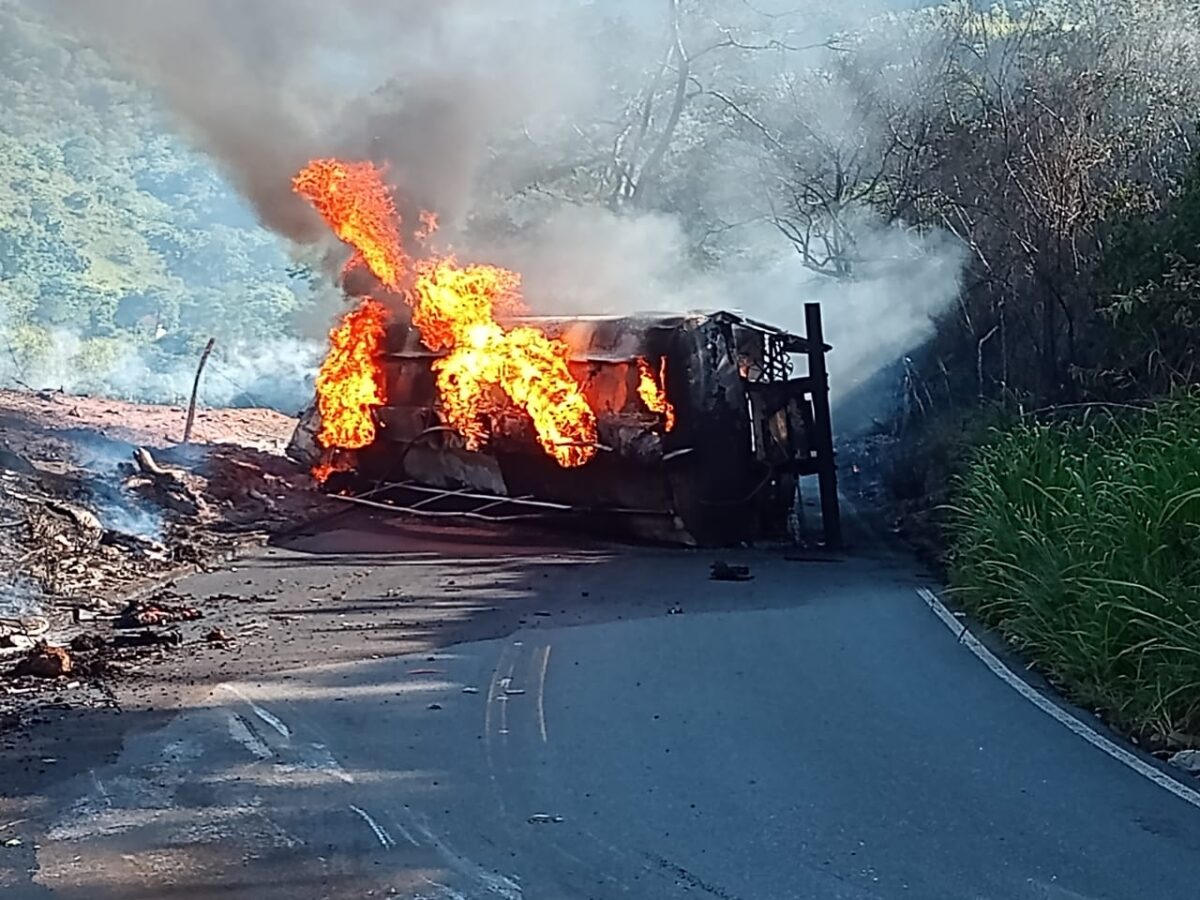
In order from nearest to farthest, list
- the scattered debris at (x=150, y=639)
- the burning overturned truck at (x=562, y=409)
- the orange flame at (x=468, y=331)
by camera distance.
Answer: the scattered debris at (x=150, y=639) < the burning overturned truck at (x=562, y=409) < the orange flame at (x=468, y=331)

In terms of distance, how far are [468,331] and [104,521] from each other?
466 cm

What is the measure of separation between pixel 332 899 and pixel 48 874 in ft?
3.51

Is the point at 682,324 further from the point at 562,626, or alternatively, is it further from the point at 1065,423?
the point at 562,626

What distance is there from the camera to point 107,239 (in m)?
44.4

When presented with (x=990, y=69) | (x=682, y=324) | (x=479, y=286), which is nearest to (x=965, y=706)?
(x=682, y=324)

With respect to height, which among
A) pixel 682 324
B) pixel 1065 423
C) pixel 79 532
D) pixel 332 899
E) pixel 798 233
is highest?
pixel 798 233

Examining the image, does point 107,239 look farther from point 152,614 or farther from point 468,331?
point 152,614

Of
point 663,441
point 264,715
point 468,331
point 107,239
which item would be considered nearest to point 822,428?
point 663,441

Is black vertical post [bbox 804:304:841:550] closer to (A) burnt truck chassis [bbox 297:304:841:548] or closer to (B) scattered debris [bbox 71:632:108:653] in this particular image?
(A) burnt truck chassis [bbox 297:304:841:548]

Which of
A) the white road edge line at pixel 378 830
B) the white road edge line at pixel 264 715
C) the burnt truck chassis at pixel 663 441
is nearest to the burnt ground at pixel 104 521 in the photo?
the white road edge line at pixel 264 715

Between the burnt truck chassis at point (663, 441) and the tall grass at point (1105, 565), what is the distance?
13.3 ft

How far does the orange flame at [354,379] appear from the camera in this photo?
17.6m

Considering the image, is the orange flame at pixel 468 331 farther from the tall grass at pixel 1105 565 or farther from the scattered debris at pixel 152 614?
the scattered debris at pixel 152 614

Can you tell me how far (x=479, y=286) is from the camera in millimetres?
16969
